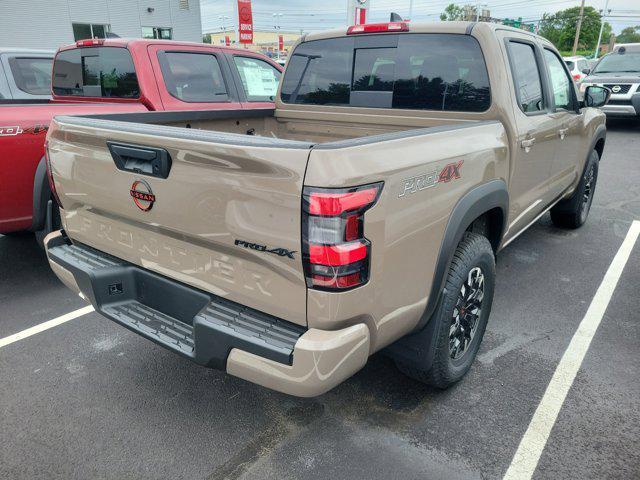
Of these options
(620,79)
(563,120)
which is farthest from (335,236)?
(620,79)

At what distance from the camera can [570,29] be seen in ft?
230

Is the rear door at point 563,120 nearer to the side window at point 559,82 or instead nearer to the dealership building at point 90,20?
the side window at point 559,82

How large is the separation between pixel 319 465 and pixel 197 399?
0.83m

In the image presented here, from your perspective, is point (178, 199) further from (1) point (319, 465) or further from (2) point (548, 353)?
(2) point (548, 353)

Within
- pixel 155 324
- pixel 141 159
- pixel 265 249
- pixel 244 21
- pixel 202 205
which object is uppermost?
pixel 244 21

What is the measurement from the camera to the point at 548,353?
323 cm

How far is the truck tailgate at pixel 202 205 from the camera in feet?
5.99

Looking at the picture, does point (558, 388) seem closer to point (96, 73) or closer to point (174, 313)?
point (174, 313)

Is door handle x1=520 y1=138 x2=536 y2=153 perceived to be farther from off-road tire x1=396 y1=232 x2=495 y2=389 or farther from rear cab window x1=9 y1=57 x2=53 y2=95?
rear cab window x1=9 y1=57 x2=53 y2=95

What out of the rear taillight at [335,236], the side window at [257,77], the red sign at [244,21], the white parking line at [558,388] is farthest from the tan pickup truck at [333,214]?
the red sign at [244,21]

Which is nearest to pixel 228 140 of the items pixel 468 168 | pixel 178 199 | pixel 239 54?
pixel 178 199

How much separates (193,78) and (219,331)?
3.88m

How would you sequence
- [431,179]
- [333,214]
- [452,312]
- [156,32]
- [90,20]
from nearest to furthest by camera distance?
[333,214] < [431,179] < [452,312] < [90,20] < [156,32]

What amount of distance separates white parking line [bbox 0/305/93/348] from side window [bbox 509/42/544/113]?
3.40 meters
